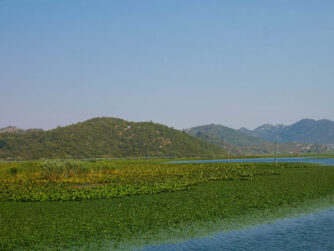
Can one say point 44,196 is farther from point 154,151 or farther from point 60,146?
point 154,151

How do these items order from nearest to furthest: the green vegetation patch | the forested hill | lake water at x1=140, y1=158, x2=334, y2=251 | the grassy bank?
lake water at x1=140, y1=158, x2=334, y2=251
the grassy bank
the green vegetation patch
the forested hill

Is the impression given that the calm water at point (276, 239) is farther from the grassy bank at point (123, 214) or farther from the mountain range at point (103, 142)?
the mountain range at point (103, 142)

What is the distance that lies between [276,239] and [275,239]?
1.7 inches

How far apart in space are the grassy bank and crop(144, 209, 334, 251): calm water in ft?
6.57

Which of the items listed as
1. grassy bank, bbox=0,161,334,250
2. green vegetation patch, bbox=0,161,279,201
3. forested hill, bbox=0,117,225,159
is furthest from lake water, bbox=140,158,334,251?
forested hill, bbox=0,117,225,159

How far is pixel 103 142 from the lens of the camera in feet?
504

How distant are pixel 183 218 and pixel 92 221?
444 centimetres

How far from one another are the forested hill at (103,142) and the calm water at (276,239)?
365 ft

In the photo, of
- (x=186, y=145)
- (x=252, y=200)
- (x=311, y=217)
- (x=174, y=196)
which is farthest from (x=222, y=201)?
(x=186, y=145)

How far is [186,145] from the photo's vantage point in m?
170

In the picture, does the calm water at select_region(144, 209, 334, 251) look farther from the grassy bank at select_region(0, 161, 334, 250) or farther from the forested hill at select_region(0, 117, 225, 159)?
the forested hill at select_region(0, 117, 225, 159)

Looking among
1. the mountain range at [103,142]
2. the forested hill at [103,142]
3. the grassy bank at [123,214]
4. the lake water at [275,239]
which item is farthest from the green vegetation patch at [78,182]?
the mountain range at [103,142]

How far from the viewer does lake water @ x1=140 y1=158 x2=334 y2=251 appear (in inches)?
532

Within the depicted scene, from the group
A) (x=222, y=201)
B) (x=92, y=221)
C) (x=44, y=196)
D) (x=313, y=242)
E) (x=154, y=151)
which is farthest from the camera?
(x=154, y=151)
